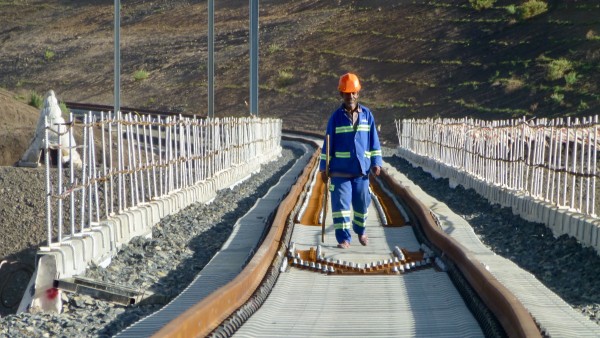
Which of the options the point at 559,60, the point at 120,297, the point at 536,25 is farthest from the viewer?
the point at 536,25

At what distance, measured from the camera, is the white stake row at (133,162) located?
12906mm

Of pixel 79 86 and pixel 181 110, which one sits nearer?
pixel 181 110

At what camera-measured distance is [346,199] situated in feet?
42.5

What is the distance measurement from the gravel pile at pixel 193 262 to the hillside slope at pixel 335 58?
46.3m

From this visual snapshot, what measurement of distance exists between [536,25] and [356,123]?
73383mm

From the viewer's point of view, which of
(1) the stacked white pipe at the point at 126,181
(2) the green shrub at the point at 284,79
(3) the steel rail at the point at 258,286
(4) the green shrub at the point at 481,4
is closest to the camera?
(3) the steel rail at the point at 258,286

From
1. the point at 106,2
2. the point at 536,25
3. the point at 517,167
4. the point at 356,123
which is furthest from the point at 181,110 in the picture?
the point at 356,123

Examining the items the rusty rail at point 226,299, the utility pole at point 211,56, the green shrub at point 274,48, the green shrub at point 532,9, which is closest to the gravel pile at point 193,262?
the rusty rail at point 226,299

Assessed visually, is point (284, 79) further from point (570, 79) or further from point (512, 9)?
point (570, 79)

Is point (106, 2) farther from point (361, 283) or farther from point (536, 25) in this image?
point (361, 283)

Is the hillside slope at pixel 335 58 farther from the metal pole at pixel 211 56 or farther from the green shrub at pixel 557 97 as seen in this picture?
the metal pole at pixel 211 56

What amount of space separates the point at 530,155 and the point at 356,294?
10016 mm

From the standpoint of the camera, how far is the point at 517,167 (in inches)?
802

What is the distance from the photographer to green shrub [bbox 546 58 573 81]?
7069cm
